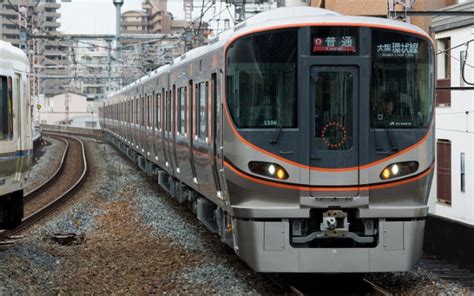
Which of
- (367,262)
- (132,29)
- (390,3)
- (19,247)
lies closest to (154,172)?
(390,3)

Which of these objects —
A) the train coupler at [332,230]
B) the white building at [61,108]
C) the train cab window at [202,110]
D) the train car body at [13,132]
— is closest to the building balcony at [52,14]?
the white building at [61,108]

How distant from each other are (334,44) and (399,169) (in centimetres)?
129

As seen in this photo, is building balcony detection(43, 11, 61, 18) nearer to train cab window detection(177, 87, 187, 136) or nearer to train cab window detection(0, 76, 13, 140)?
train cab window detection(177, 87, 187, 136)

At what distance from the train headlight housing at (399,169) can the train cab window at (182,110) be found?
5.31 meters

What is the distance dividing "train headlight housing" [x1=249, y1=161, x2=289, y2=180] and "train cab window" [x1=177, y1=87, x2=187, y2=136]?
4.96 meters

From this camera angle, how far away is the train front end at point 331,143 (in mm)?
7770

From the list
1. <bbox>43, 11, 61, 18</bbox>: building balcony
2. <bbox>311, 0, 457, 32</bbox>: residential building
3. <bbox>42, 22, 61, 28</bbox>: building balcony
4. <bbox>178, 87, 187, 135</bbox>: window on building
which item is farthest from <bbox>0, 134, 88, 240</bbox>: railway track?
<bbox>43, 11, 61, 18</bbox>: building balcony

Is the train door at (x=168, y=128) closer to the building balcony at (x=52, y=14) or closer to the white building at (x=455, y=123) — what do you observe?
the white building at (x=455, y=123)

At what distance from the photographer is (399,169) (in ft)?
26.0

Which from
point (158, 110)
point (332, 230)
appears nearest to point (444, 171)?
point (158, 110)

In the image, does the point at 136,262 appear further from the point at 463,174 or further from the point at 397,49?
the point at 463,174

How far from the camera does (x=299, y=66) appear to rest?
7.90m

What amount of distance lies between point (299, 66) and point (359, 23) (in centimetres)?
70

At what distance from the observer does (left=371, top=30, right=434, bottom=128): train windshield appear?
315 inches
